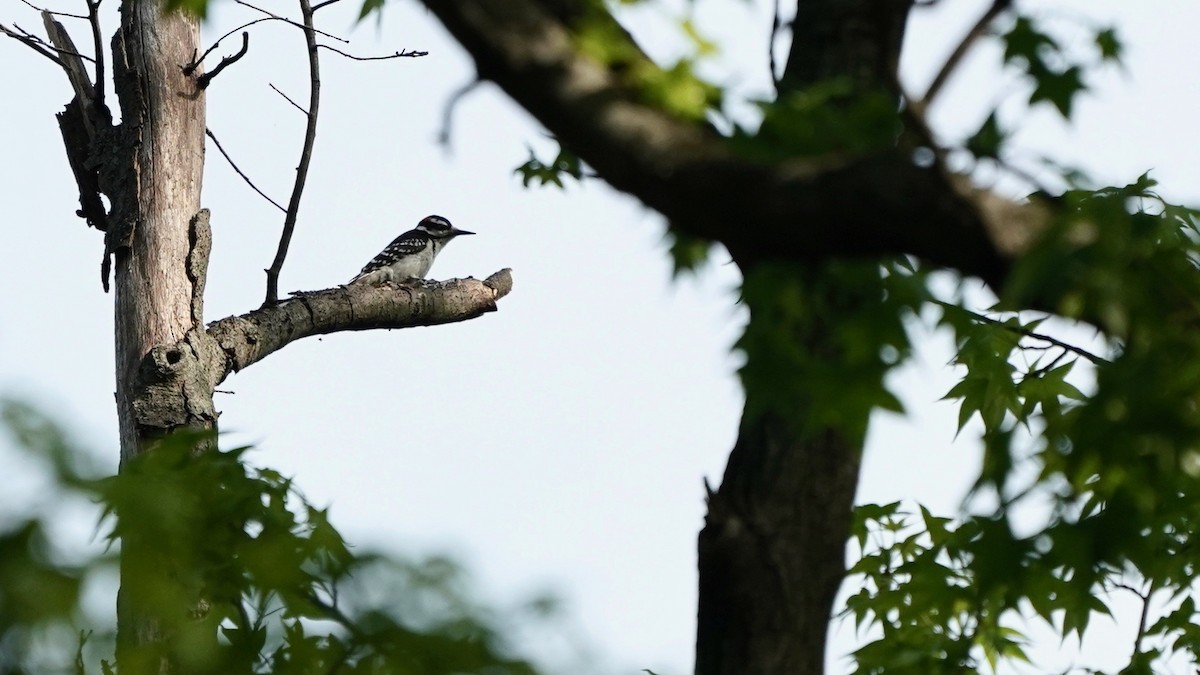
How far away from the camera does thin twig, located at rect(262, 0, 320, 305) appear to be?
6324mm

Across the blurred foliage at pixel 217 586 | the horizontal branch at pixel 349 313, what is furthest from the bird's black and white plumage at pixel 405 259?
the blurred foliage at pixel 217 586

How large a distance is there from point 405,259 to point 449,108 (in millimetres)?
10648

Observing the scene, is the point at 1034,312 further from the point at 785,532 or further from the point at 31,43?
the point at 31,43

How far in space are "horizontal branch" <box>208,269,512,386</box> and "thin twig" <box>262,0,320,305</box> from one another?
5.0 inches

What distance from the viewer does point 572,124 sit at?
6.98 feet

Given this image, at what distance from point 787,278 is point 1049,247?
0.43 meters

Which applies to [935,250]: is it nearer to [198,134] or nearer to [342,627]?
[342,627]

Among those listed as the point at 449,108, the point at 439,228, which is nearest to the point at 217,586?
the point at 449,108

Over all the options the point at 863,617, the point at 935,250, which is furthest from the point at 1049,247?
the point at 863,617

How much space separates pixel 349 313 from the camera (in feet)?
21.9

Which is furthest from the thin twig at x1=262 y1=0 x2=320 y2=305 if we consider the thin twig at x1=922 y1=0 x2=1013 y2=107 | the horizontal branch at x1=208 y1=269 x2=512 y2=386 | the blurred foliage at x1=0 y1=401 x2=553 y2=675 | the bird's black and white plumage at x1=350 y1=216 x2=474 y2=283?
the bird's black and white plumage at x1=350 y1=216 x2=474 y2=283

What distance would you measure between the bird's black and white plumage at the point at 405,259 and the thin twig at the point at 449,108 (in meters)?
10.2

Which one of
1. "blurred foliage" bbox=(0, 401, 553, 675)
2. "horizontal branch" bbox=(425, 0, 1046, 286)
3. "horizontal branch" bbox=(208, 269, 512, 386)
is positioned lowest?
"blurred foliage" bbox=(0, 401, 553, 675)

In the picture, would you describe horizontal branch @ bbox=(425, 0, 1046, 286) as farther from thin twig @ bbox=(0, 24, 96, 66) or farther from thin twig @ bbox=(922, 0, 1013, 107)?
thin twig @ bbox=(0, 24, 96, 66)
